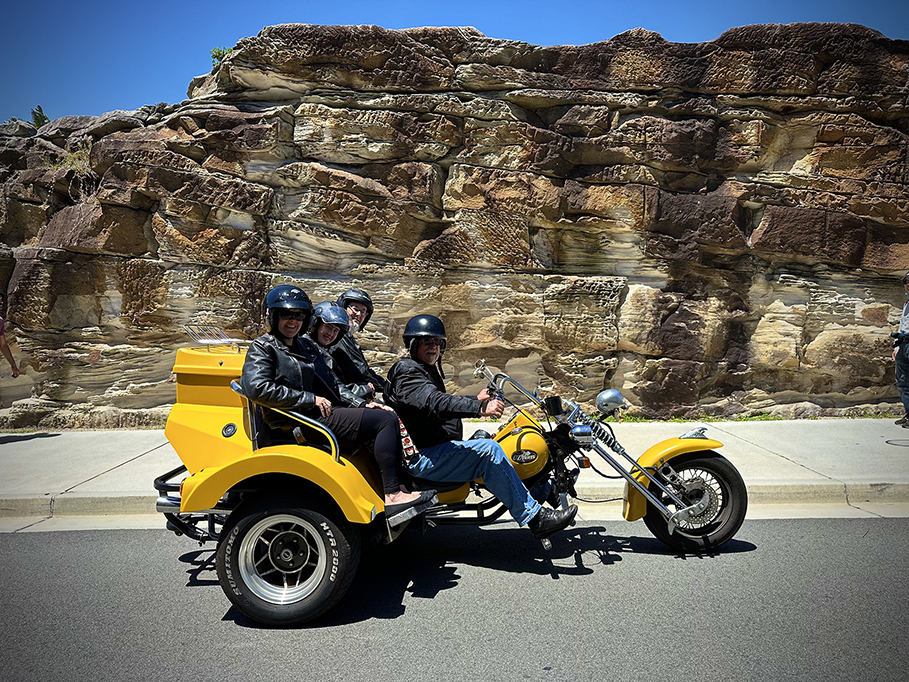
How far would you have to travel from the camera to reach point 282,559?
350cm

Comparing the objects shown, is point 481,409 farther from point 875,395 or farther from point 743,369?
point 875,395

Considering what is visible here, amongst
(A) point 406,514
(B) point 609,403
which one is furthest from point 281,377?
(B) point 609,403

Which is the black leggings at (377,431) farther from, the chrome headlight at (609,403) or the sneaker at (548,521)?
the chrome headlight at (609,403)

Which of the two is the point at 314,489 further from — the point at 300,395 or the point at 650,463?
the point at 650,463

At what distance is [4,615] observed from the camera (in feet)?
11.4

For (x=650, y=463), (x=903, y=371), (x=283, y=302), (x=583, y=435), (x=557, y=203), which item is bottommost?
(x=650, y=463)

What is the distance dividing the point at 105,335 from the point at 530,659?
7703 mm

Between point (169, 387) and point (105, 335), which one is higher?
point (105, 335)

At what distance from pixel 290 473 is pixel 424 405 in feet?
3.06

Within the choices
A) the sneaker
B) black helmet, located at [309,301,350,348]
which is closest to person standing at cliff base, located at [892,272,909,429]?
the sneaker

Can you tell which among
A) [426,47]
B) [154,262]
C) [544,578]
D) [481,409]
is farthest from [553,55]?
[544,578]

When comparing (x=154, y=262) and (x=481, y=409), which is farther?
(x=154, y=262)

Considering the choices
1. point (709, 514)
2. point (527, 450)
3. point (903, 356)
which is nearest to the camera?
point (527, 450)

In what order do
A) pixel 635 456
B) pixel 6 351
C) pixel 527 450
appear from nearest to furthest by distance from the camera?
pixel 527 450 → pixel 635 456 → pixel 6 351
